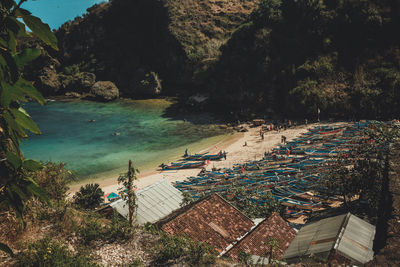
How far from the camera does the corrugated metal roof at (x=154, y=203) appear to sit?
47.0 ft

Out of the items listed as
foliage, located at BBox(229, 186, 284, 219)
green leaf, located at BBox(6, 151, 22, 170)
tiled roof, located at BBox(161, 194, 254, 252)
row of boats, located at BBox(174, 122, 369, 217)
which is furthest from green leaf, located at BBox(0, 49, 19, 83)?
row of boats, located at BBox(174, 122, 369, 217)

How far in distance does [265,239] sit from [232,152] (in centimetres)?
2249

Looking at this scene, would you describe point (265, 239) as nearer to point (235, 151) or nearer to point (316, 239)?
point (316, 239)

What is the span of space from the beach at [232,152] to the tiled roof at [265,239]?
14602 mm

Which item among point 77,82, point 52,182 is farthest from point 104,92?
point 52,182

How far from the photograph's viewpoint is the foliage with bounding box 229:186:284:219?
1630 centimetres

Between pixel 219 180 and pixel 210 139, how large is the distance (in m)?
16.9

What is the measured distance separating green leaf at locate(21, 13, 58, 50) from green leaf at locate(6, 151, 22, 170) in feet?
2.64

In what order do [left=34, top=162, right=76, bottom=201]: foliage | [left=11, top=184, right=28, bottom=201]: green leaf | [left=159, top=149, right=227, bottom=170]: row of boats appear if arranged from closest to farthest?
1. [left=11, top=184, right=28, bottom=201]: green leaf
2. [left=34, top=162, right=76, bottom=201]: foliage
3. [left=159, top=149, right=227, bottom=170]: row of boats

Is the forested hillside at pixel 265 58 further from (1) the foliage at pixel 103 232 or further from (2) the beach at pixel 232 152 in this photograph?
(1) the foliage at pixel 103 232

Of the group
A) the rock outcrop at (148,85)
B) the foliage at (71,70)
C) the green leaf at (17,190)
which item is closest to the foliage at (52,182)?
the green leaf at (17,190)

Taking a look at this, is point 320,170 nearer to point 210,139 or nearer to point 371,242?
point 371,242

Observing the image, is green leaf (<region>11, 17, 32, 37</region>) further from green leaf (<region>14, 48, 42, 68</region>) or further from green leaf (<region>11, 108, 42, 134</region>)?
green leaf (<region>11, 108, 42, 134</region>)

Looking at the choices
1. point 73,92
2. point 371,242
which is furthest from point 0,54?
point 73,92
